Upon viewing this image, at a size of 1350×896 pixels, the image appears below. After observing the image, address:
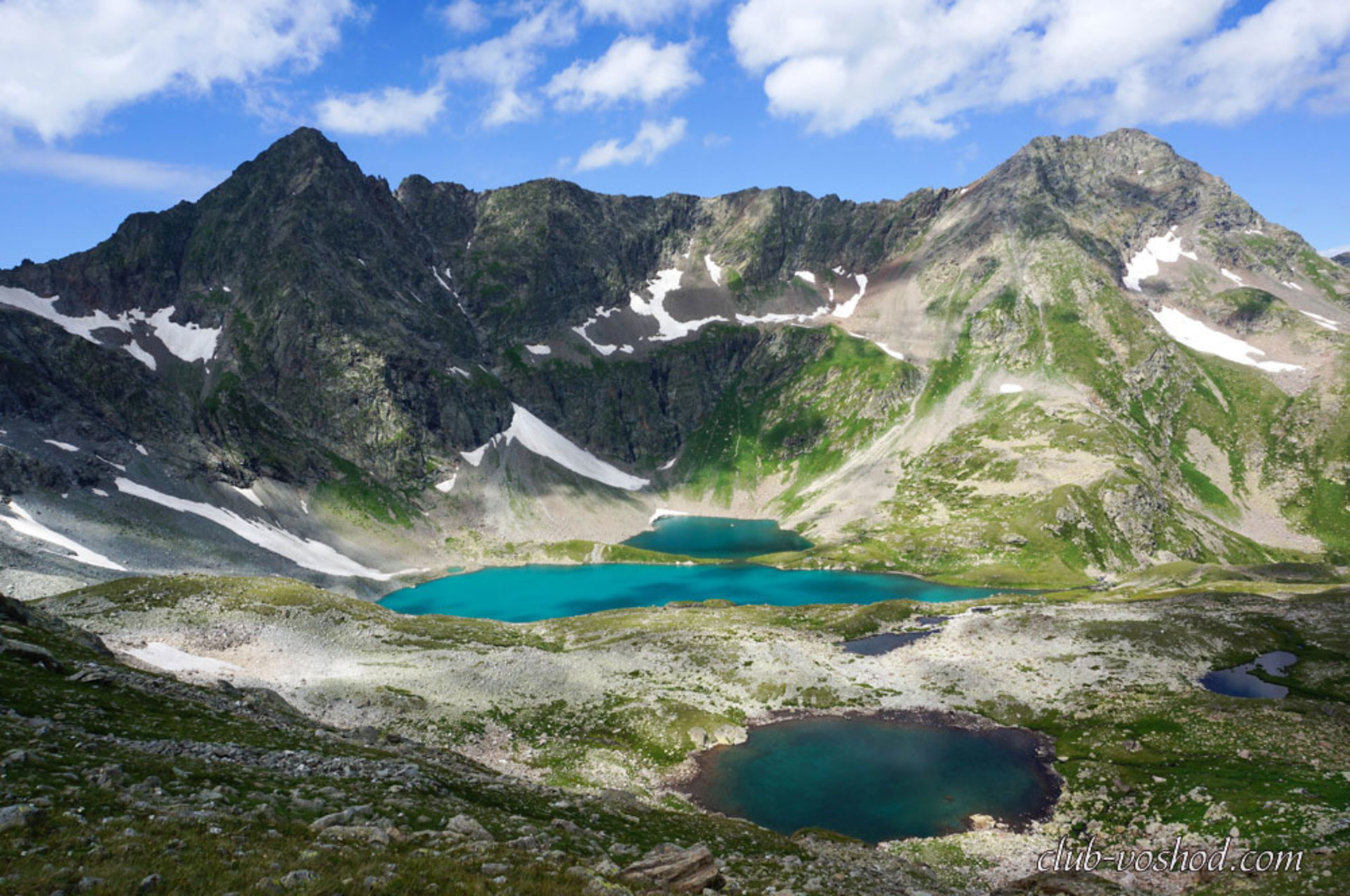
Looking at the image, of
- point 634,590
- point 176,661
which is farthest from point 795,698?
point 634,590

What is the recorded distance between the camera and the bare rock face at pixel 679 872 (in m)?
19.0

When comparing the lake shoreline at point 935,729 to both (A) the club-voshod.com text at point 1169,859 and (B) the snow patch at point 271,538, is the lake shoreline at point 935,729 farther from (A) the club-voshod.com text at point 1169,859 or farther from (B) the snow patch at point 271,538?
(B) the snow patch at point 271,538

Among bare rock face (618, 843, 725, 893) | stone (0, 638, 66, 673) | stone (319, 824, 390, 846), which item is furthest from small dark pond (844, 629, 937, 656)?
stone (319, 824, 390, 846)

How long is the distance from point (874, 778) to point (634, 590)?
9940 centimetres

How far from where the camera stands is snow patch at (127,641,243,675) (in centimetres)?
5502

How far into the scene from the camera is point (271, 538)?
474ft

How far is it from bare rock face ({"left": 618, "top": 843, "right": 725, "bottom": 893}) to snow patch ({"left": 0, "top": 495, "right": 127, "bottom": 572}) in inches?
4288

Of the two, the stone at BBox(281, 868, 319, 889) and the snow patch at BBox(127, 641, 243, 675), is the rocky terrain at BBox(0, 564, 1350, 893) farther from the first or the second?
the stone at BBox(281, 868, 319, 889)

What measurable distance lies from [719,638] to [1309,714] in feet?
181

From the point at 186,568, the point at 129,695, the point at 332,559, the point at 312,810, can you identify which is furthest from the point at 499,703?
the point at 332,559

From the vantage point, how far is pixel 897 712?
67.2m

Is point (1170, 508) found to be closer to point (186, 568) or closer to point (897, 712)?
point (897, 712)

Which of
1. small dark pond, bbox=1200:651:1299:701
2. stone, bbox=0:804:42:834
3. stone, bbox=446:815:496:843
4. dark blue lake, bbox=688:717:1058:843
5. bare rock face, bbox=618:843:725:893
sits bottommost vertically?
dark blue lake, bbox=688:717:1058:843

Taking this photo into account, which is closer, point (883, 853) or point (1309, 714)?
point (883, 853)
